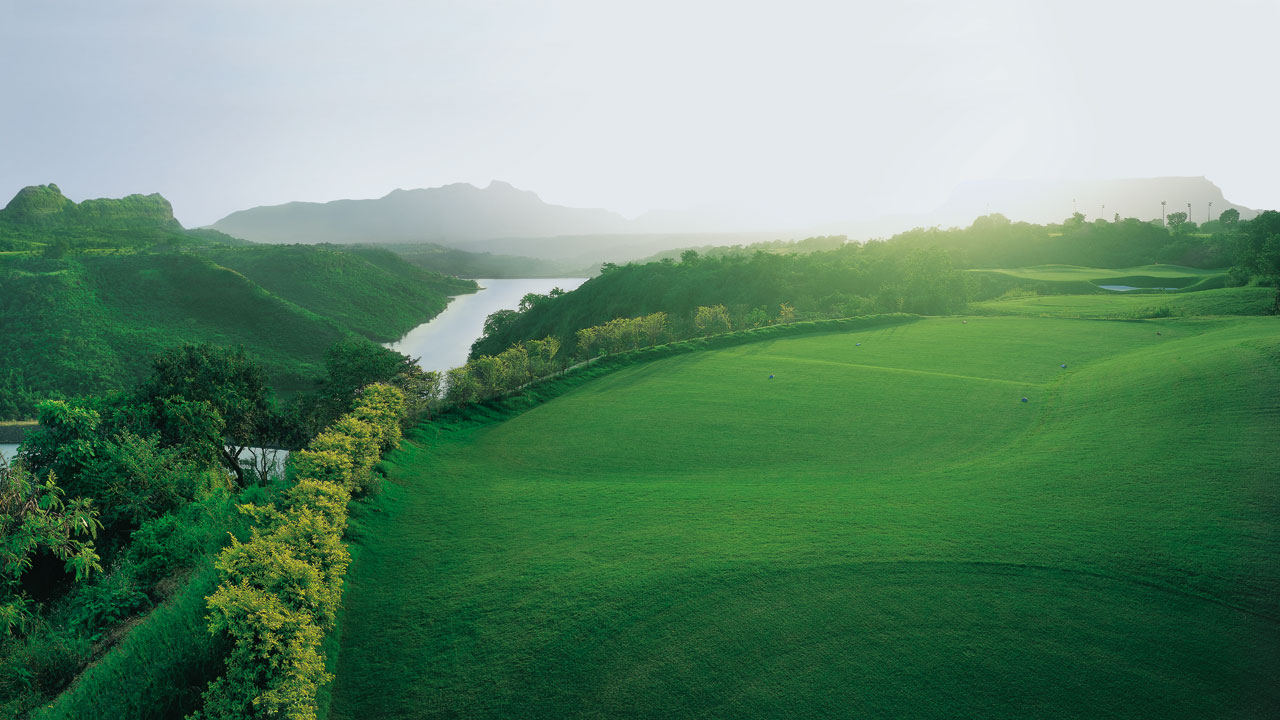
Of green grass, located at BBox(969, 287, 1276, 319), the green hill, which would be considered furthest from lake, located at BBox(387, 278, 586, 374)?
green grass, located at BBox(969, 287, 1276, 319)

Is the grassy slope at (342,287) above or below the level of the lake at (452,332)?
above

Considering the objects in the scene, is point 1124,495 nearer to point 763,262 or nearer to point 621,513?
point 621,513

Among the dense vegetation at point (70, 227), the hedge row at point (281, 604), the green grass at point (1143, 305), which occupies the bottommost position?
the hedge row at point (281, 604)

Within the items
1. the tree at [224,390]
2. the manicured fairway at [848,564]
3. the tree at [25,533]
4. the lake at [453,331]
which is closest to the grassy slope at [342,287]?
the lake at [453,331]

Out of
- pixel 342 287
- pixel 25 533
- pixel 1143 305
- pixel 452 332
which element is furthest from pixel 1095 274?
pixel 342 287

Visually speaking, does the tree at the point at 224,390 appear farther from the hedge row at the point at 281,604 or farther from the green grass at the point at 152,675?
the green grass at the point at 152,675

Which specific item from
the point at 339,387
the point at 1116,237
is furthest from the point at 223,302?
the point at 1116,237
